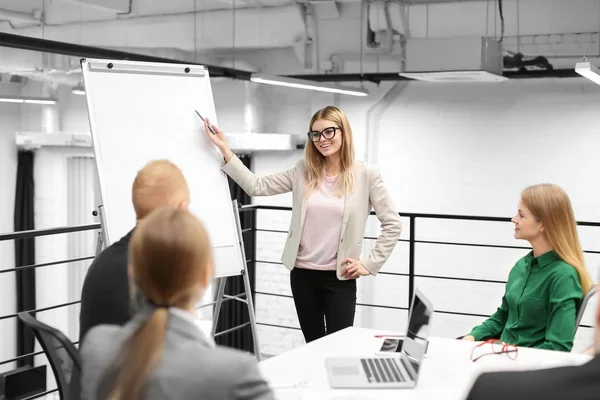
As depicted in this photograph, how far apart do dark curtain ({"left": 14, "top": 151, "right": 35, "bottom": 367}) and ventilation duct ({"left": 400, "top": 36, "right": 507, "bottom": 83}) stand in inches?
151

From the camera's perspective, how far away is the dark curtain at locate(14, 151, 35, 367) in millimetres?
7227

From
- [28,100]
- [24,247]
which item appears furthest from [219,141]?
[24,247]

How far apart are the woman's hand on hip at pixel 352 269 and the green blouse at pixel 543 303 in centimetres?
61

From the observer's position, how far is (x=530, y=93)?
7.46 metres

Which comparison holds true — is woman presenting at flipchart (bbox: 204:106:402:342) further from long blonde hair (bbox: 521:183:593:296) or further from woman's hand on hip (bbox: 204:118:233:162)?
long blonde hair (bbox: 521:183:593:296)

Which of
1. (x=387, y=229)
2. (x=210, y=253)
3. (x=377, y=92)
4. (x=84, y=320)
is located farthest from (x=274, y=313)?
(x=210, y=253)

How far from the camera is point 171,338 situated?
1.26m

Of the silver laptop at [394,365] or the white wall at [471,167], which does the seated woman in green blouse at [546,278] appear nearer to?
the silver laptop at [394,365]

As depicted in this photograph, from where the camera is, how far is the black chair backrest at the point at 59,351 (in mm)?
1939

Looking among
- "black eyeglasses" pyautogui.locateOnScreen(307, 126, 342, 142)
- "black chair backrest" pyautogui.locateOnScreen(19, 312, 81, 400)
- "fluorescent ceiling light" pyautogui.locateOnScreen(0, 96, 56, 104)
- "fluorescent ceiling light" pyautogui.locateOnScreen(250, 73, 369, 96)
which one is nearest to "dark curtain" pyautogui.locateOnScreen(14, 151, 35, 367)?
"fluorescent ceiling light" pyautogui.locateOnScreen(0, 96, 56, 104)

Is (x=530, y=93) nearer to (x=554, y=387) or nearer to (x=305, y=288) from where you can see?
(x=305, y=288)

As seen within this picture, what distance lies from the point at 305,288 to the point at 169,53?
191 inches

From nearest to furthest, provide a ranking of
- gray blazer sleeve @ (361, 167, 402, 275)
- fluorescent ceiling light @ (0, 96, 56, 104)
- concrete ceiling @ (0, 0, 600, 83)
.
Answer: gray blazer sleeve @ (361, 167, 402, 275)
concrete ceiling @ (0, 0, 600, 83)
fluorescent ceiling light @ (0, 96, 56, 104)

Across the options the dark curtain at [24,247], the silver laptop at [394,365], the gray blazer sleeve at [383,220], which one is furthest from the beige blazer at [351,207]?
the dark curtain at [24,247]
